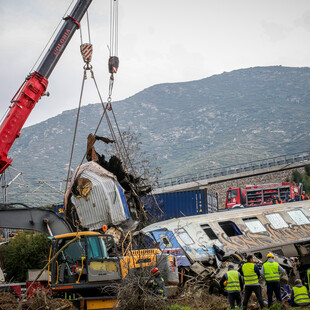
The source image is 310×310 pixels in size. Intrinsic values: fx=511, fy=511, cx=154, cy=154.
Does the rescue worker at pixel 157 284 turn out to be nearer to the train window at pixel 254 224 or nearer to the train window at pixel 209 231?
the train window at pixel 209 231

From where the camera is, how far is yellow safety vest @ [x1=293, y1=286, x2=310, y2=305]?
43.9ft

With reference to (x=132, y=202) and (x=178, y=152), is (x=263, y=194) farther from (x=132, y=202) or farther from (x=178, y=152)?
(x=178, y=152)

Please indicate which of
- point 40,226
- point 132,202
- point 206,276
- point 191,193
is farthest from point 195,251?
point 191,193

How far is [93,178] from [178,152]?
558 ft

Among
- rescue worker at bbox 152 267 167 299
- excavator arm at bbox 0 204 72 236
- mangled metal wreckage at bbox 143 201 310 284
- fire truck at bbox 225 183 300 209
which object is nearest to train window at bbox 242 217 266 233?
mangled metal wreckage at bbox 143 201 310 284

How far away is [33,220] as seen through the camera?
15391mm

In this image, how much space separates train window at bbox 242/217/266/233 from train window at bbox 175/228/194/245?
11.0 ft

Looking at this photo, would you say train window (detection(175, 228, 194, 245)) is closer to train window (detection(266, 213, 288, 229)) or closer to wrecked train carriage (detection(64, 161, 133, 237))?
wrecked train carriage (detection(64, 161, 133, 237))

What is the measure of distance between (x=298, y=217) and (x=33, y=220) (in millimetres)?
12354

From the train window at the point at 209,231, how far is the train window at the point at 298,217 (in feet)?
15.3

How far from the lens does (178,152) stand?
616 ft

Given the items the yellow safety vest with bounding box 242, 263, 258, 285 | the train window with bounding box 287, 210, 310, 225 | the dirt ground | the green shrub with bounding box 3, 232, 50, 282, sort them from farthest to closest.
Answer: the train window with bounding box 287, 210, 310, 225 → the green shrub with bounding box 3, 232, 50, 282 → the yellow safety vest with bounding box 242, 263, 258, 285 → the dirt ground

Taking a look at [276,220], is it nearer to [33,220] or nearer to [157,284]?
[157,284]

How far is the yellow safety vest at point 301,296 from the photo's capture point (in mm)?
13375
